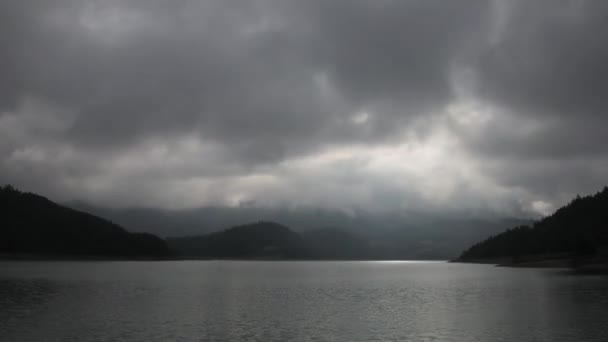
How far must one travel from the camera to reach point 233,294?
91000mm

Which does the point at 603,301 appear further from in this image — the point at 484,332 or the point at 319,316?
the point at 319,316

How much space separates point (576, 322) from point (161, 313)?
46.2 metres

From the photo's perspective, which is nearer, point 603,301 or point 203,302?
point 603,301

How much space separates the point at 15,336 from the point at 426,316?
42.5 m

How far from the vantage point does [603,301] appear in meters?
68.5

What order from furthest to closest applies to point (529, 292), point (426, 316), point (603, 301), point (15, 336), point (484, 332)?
point (529, 292) < point (603, 301) < point (426, 316) < point (484, 332) < point (15, 336)

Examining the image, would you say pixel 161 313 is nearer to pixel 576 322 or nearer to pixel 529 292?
pixel 576 322

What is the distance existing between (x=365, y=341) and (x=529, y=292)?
56.6 metres

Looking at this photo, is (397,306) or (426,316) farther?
(397,306)

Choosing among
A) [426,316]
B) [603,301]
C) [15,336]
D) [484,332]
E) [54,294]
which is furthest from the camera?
[54,294]

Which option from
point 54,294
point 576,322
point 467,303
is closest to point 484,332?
point 576,322

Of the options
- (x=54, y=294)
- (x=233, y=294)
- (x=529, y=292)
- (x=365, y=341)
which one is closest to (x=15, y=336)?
(x=365, y=341)

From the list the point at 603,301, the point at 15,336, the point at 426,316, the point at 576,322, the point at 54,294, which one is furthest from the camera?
the point at 54,294

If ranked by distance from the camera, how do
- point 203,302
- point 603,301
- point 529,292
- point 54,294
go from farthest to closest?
point 529,292
point 54,294
point 203,302
point 603,301
